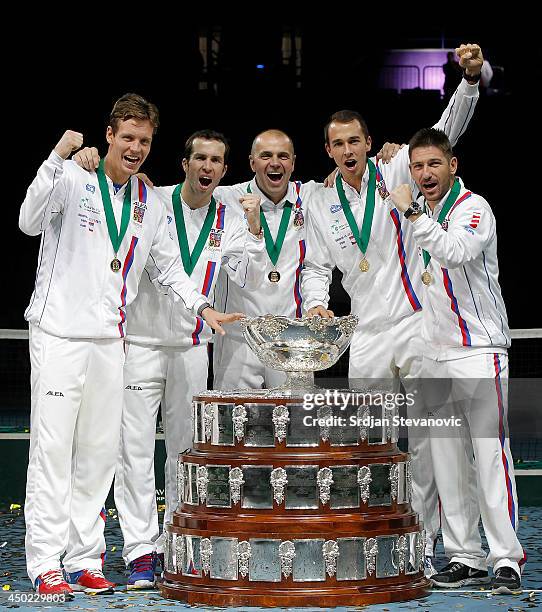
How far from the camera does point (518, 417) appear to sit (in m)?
7.77

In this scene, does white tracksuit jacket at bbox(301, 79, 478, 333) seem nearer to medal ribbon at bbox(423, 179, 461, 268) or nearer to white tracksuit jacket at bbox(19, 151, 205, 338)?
medal ribbon at bbox(423, 179, 461, 268)

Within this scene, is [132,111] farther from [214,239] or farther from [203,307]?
[203,307]

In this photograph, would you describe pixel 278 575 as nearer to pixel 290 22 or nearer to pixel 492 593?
pixel 492 593

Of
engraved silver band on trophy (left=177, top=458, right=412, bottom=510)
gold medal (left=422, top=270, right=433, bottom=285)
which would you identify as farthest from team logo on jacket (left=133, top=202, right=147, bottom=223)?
gold medal (left=422, top=270, right=433, bottom=285)

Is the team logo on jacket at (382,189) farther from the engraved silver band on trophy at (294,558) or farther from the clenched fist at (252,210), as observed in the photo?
the engraved silver band on trophy at (294,558)

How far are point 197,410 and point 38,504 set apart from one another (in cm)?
70

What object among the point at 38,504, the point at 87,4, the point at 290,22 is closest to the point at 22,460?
the point at 38,504

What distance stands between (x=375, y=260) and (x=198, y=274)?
30.7 inches

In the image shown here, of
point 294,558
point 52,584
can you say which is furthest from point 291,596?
point 52,584

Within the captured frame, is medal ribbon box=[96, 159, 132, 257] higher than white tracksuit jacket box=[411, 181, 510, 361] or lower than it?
higher

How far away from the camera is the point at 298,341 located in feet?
14.0

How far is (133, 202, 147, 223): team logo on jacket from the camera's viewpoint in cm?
453

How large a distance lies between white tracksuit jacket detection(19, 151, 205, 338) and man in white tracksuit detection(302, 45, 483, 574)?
0.88 meters

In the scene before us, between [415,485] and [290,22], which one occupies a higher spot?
[290,22]
